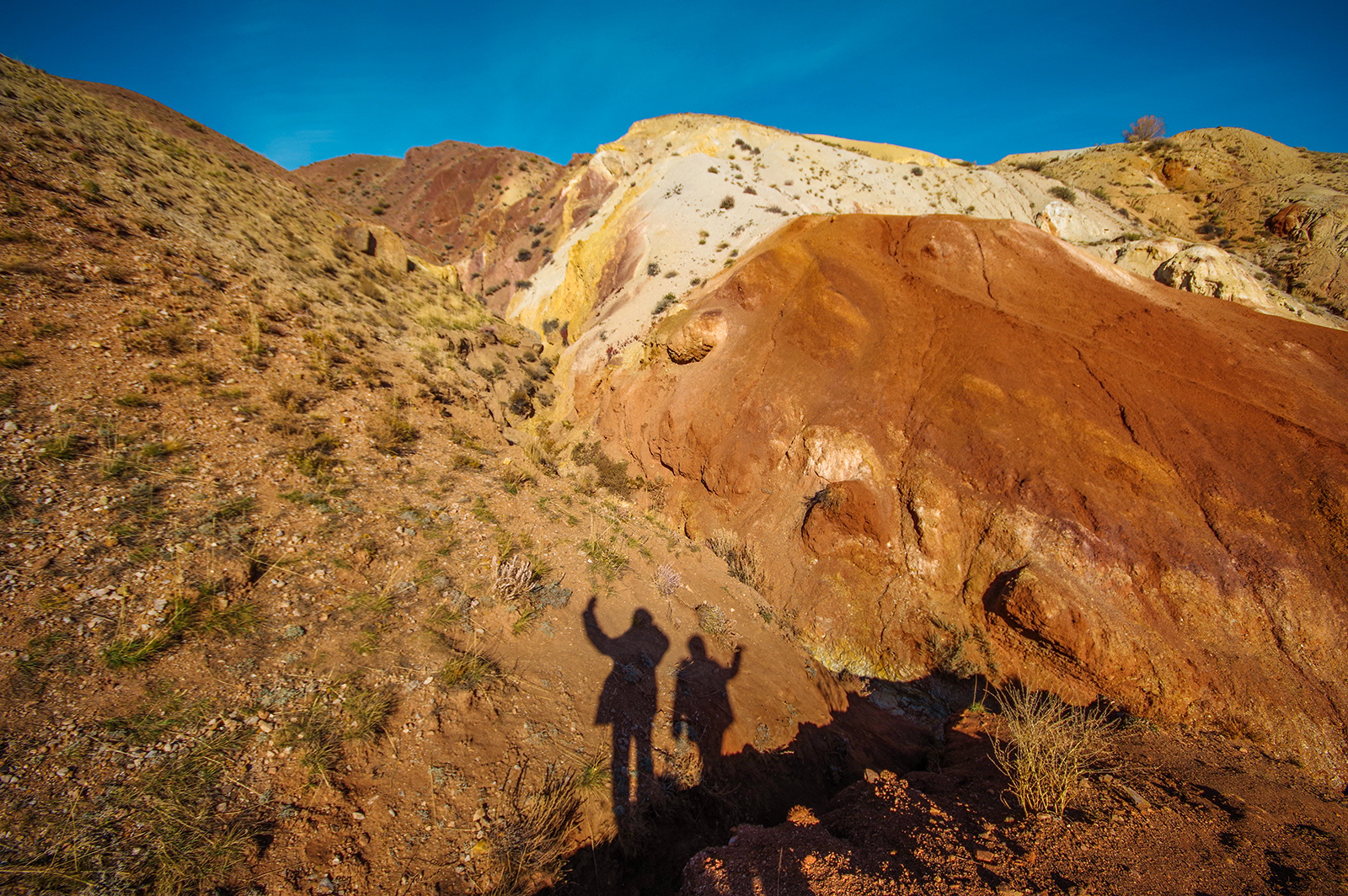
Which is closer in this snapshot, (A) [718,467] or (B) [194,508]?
(B) [194,508]

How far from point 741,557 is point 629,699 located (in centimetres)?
479

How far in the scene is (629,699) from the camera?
18.6 ft

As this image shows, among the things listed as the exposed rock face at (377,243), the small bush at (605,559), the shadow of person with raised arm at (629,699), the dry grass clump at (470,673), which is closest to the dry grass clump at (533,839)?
the shadow of person with raised arm at (629,699)

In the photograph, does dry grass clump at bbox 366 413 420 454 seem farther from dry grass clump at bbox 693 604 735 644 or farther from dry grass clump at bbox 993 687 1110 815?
dry grass clump at bbox 993 687 1110 815

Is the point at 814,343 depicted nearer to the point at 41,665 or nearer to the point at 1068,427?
the point at 1068,427

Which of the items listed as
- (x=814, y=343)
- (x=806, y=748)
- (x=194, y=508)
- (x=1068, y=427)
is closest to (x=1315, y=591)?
(x=1068, y=427)

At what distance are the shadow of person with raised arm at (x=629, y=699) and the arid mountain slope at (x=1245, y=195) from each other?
2332cm

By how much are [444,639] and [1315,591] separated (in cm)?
1174

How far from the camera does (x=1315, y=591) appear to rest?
633cm

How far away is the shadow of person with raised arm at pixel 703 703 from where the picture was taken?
5547 millimetres

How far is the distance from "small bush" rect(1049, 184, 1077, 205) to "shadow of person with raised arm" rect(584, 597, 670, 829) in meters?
28.1

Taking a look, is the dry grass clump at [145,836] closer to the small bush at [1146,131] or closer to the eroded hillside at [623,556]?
the eroded hillside at [623,556]

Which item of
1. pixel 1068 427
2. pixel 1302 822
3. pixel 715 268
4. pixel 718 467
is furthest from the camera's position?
pixel 715 268

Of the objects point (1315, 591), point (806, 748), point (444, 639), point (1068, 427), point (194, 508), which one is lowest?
point (806, 748)
